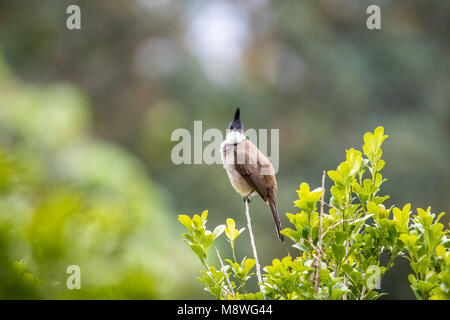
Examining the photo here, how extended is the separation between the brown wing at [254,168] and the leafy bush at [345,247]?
1188 millimetres

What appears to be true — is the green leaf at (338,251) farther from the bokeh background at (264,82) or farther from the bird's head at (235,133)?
the bokeh background at (264,82)

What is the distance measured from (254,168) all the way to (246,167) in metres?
Result: 0.05

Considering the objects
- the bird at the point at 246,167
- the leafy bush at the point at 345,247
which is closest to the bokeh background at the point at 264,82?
the bird at the point at 246,167

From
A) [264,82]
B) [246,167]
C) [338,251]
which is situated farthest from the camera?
[264,82]

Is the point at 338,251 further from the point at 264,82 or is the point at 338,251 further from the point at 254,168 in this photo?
the point at 264,82

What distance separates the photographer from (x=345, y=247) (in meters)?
1.19

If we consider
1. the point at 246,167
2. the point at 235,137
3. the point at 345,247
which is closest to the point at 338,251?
the point at 345,247

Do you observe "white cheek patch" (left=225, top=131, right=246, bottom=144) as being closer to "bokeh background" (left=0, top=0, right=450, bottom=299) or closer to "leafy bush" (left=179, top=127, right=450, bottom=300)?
"leafy bush" (left=179, top=127, right=450, bottom=300)

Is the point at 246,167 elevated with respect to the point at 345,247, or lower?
elevated

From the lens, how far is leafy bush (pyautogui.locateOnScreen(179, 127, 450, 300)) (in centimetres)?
106

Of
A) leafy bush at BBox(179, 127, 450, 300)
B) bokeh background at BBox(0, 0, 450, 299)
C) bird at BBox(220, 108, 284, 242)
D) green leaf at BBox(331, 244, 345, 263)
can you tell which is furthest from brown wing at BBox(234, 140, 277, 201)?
bokeh background at BBox(0, 0, 450, 299)

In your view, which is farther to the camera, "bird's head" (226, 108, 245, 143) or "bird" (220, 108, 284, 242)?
"bird's head" (226, 108, 245, 143)

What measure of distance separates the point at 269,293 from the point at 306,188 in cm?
26
